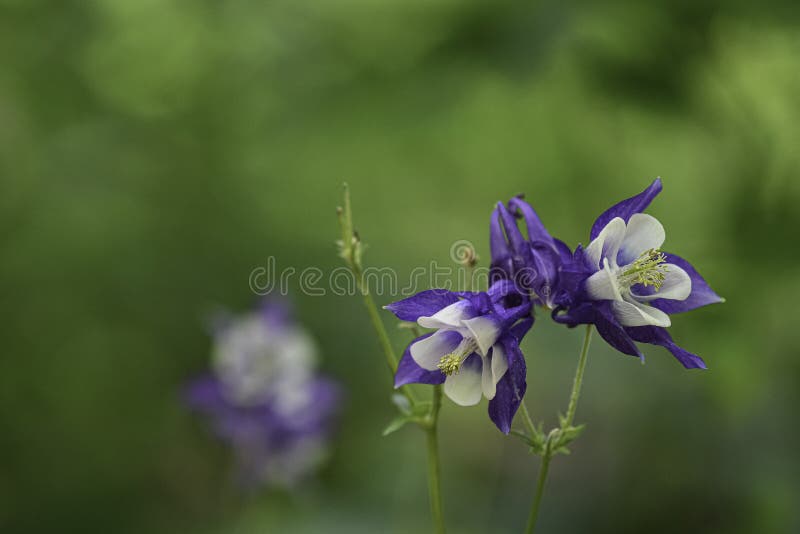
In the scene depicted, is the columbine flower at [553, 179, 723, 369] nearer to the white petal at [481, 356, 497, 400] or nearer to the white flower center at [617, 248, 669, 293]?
the white flower center at [617, 248, 669, 293]

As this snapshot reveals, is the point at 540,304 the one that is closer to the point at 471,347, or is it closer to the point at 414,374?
the point at 471,347

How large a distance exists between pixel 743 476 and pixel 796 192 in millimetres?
1361

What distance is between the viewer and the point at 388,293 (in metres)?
4.91

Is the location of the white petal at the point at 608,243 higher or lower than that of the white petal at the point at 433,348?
higher

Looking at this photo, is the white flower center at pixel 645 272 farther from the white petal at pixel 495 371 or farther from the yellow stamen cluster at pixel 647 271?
the white petal at pixel 495 371

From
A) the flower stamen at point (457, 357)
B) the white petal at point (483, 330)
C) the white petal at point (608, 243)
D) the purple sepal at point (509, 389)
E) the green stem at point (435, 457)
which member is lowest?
the green stem at point (435, 457)

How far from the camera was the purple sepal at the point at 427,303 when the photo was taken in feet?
4.80

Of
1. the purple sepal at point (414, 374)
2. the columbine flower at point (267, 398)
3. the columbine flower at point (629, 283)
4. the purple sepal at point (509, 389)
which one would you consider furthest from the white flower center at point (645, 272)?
the columbine flower at point (267, 398)

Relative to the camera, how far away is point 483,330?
4.63 ft

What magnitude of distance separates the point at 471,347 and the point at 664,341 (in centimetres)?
41

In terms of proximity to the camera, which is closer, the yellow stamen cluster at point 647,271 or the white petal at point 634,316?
the white petal at point 634,316

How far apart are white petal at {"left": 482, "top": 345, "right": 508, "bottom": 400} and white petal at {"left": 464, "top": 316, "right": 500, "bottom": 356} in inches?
1.0

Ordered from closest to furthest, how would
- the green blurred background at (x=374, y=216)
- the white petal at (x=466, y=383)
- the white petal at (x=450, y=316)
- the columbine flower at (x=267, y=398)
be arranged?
1. the white petal at (x=450, y=316)
2. the white petal at (x=466, y=383)
3. the green blurred background at (x=374, y=216)
4. the columbine flower at (x=267, y=398)

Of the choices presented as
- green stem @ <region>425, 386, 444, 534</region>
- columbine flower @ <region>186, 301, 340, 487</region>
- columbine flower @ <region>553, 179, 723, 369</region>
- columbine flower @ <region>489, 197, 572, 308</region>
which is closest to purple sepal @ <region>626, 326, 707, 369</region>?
columbine flower @ <region>553, 179, 723, 369</region>
